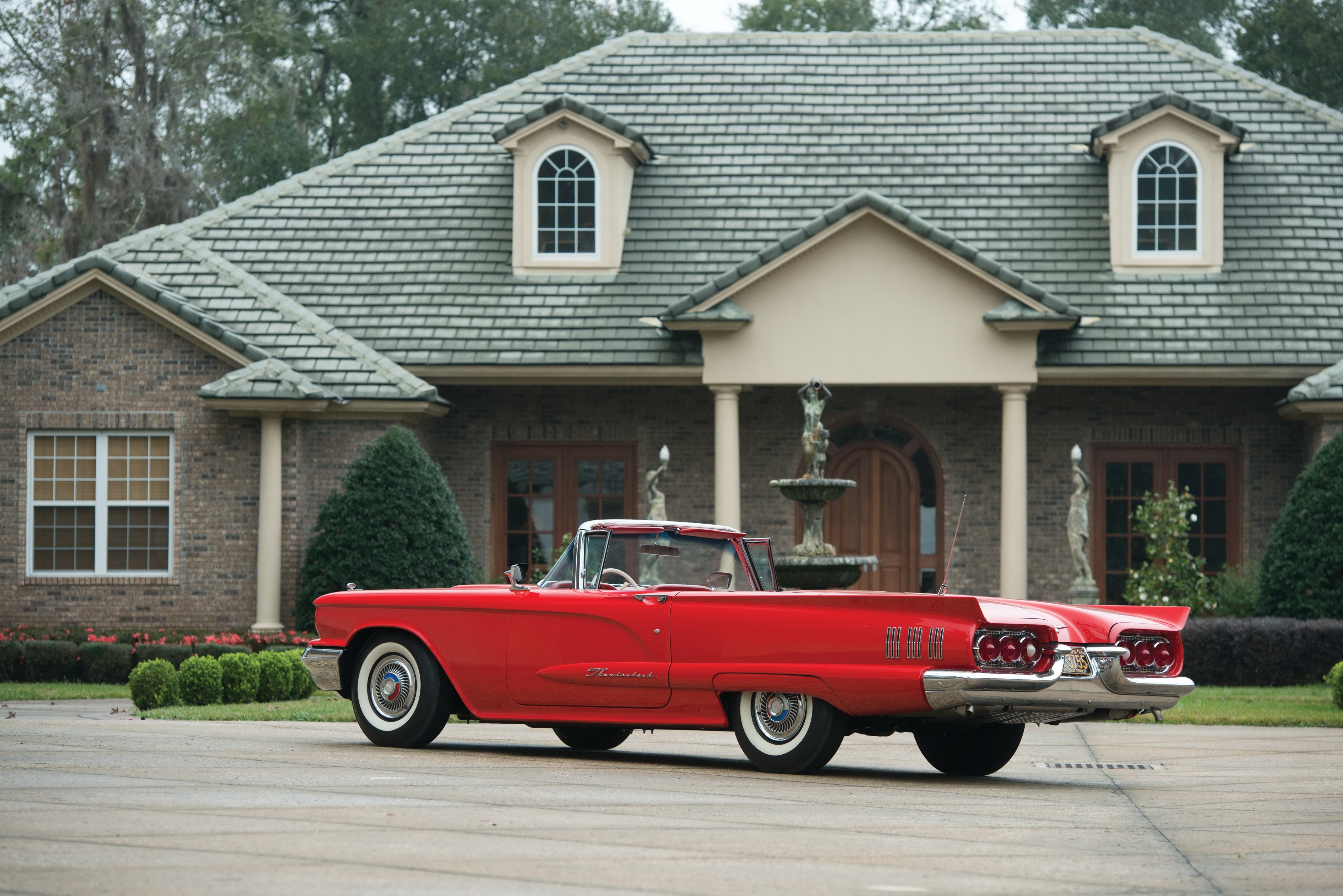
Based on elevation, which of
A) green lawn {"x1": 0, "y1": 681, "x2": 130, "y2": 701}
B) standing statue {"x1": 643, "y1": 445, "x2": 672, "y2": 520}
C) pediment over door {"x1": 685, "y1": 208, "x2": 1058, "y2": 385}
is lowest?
green lawn {"x1": 0, "y1": 681, "x2": 130, "y2": 701}

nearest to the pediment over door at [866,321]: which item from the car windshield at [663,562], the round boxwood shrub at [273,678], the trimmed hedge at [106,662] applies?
the round boxwood shrub at [273,678]

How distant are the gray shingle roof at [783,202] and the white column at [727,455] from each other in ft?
2.15

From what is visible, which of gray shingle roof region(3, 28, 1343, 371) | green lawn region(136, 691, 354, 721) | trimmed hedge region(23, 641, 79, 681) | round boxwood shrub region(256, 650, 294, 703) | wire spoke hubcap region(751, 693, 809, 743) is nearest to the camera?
wire spoke hubcap region(751, 693, 809, 743)

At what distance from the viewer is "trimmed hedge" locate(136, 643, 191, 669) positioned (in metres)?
17.6

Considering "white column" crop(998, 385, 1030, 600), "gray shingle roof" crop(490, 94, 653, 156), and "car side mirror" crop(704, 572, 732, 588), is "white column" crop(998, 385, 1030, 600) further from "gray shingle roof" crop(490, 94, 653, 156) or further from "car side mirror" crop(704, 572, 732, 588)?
"car side mirror" crop(704, 572, 732, 588)

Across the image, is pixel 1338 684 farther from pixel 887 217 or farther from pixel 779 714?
pixel 887 217

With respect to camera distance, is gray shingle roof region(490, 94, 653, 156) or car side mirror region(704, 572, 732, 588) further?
gray shingle roof region(490, 94, 653, 156)

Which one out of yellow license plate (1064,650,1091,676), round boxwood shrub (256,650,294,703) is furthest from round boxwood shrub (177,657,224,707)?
yellow license plate (1064,650,1091,676)

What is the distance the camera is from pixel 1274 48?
37125 mm

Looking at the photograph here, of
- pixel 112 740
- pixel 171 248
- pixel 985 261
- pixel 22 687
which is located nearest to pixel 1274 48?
pixel 985 261

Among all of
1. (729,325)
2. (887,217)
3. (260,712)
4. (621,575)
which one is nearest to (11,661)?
(260,712)

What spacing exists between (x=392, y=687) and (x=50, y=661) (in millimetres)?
8920

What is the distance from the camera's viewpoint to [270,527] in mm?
19391

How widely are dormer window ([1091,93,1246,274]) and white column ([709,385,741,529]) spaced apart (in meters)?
5.11
